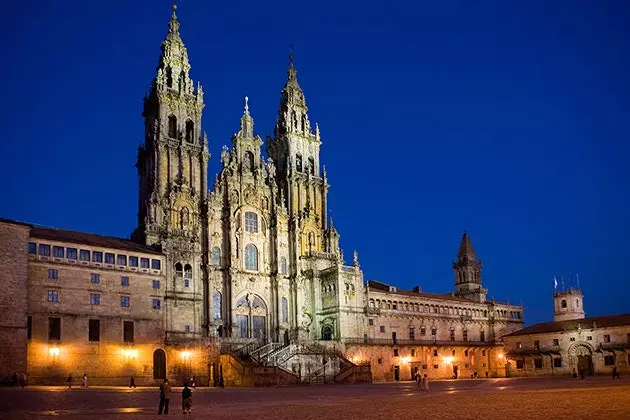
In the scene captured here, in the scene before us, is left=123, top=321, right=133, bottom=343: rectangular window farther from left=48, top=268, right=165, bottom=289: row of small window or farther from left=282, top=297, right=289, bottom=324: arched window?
left=282, top=297, right=289, bottom=324: arched window

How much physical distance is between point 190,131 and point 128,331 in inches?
1131

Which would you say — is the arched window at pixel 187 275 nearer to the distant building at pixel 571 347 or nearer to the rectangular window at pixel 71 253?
the rectangular window at pixel 71 253

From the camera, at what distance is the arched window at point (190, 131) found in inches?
3426

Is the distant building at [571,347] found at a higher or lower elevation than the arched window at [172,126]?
lower

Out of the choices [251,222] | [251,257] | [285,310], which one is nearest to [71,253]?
[251,257]

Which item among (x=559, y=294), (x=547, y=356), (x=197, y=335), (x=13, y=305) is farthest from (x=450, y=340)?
(x=13, y=305)

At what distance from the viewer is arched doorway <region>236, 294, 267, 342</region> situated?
84875mm

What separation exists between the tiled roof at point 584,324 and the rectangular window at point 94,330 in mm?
64189

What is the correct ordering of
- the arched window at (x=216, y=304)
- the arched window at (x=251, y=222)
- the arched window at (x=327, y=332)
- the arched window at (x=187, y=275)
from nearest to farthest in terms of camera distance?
the arched window at (x=187, y=275), the arched window at (x=216, y=304), the arched window at (x=251, y=222), the arched window at (x=327, y=332)

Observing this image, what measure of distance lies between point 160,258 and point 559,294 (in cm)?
8051

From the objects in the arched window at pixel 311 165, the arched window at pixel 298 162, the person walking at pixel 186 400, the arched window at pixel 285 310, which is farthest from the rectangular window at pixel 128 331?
the person walking at pixel 186 400

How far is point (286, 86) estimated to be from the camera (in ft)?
340

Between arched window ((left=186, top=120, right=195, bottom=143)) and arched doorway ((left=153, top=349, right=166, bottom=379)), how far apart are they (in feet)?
90.6

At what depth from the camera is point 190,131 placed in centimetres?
8750
